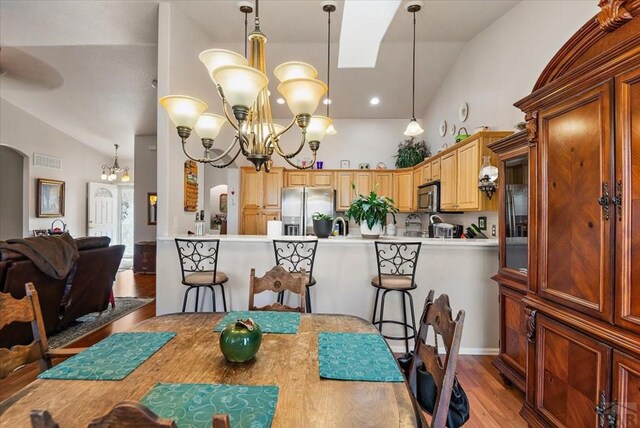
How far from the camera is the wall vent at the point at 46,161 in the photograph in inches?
A: 272

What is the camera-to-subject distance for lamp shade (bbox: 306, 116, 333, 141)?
2.15m

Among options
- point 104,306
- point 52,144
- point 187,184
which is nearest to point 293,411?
point 187,184

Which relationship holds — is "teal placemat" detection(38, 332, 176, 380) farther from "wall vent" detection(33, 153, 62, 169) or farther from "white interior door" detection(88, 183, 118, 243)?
"white interior door" detection(88, 183, 118, 243)

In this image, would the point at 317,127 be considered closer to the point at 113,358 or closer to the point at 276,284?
the point at 276,284

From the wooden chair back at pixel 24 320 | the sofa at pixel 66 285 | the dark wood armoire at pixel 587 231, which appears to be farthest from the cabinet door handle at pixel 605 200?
the sofa at pixel 66 285

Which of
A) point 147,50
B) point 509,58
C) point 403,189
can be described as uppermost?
point 147,50

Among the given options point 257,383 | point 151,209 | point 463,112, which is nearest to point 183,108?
point 257,383

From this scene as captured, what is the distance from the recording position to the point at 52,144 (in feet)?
24.1

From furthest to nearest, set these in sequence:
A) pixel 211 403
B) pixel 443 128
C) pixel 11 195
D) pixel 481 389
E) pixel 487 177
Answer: pixel 11 195
pixel 443 128
pixel 487 177
pixel 481 389
pixel 211 403

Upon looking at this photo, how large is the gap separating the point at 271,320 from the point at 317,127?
1.24 metres

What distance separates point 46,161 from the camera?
7.20 meters

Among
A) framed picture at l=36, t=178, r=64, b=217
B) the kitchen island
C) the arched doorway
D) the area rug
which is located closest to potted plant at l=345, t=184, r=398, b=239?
the kitchen island

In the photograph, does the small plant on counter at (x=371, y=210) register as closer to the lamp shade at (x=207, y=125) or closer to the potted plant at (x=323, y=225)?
the potted plant at (x=323, y=225)

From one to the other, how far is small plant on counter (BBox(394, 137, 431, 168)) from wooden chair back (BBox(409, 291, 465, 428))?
16.0 feet
